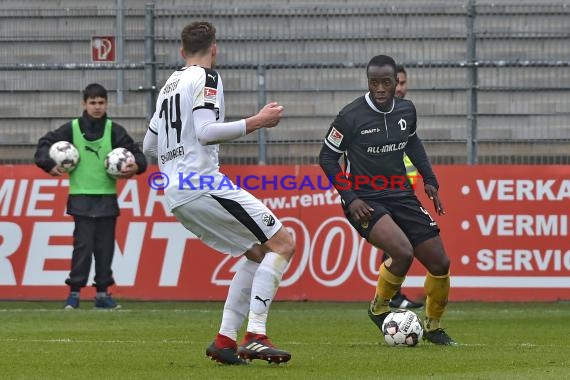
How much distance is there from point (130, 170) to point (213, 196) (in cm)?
562

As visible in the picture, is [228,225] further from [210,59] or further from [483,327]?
[483,327]

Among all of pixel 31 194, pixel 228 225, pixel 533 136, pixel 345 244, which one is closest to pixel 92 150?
pixel 31 194

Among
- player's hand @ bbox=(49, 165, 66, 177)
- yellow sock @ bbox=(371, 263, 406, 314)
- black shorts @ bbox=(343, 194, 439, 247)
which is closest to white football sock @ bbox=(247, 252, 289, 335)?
black shorts @ bbox=(343, 194, 439, 247)

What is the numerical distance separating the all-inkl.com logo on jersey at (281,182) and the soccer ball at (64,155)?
117 cm

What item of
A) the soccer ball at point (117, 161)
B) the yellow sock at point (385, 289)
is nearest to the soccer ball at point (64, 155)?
the soccer ball at point (117, 161)

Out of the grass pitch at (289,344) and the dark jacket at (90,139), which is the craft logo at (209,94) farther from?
the dark jacket at (90,139)

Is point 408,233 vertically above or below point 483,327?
above

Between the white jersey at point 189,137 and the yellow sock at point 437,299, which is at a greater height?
the white jersey at point 189,137

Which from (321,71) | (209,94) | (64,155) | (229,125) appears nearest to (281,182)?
(321,71)

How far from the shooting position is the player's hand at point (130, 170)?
13.5 metres

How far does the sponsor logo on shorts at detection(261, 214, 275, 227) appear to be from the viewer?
8.06 meters

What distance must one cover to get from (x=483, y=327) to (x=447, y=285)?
5.76 feet

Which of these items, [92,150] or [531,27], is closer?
[92,150]

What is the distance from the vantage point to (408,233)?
10070 mm
